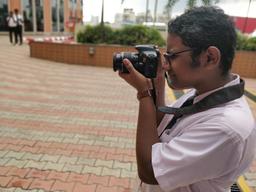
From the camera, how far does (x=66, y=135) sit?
3965mm

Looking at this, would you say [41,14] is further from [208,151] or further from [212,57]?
[208,151]

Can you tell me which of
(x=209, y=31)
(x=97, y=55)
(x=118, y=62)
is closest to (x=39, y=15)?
(x=97, y=55)

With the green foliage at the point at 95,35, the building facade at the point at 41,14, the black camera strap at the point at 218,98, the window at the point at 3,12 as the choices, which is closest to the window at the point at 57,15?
the building facade at the point at 41,14

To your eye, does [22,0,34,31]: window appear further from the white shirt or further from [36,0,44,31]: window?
the white shirt

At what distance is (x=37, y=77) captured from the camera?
24.6ft

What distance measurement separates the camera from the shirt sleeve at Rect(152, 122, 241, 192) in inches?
42.2

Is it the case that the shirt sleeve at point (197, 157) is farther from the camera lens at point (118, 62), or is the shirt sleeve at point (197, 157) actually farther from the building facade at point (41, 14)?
the building facade at point (41, 14)

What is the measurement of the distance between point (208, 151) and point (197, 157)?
46 millimetres

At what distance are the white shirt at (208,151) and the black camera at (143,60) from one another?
0.29m

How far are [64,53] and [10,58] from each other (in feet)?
6.43

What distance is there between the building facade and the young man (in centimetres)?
2052

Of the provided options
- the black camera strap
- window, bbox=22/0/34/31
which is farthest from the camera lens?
window, bbox=22/0/34/31

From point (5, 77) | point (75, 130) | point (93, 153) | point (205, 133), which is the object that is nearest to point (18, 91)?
point (5, 77)

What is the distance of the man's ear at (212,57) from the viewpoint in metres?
1.12
